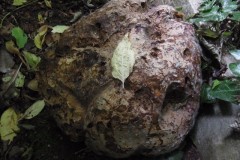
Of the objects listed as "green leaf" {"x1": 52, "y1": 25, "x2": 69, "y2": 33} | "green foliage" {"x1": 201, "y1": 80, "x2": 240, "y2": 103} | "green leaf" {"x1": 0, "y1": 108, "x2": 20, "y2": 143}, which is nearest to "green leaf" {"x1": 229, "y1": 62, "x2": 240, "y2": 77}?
"green foliage" {"x1": 201, "y1": 80, "x2": 240, "y2": 103}

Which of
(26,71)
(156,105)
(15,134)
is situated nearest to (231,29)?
(156,105)

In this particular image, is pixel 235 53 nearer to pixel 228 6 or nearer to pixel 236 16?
pixel 236 16

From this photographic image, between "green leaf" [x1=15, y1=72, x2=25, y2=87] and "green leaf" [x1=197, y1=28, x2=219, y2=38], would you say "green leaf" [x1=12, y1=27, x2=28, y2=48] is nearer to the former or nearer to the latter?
"green leaf" [x1=15, y1=72, x2=25, y2=87]

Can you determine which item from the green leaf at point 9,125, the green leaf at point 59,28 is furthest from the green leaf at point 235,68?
the green leaf at point 9,125

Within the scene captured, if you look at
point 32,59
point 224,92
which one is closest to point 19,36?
point 32,59

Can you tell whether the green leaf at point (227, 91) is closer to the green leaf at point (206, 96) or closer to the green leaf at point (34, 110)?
the green leaf at point (206, 96)

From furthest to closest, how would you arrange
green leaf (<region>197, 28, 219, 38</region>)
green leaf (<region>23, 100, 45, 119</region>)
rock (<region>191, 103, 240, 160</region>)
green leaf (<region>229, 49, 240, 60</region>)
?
green leaf (<region>197, 28, 219, 38</region>), green leaf (<region>23, 100, 45, 119</region>), green leaf (<region>229, 49, 240, 60</region>), rock (<region>191, 103, 240, 160</region>)
